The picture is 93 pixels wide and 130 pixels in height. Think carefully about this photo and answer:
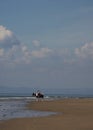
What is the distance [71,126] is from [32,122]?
3106mm

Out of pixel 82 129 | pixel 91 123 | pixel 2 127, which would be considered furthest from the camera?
pixel 91 123

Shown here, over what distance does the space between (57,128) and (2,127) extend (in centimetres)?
328

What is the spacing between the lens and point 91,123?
866 inches

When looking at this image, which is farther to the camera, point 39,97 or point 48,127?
point 39,97

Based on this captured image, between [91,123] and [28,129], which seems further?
[91,123]

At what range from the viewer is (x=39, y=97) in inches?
3071

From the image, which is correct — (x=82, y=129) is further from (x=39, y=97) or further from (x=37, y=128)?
(x=39, y=97)

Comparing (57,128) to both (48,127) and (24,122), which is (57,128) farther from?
(24,122)

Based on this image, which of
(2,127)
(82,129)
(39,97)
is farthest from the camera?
(39,97)

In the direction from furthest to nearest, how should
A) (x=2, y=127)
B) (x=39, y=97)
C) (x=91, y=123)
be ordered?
(x=39, y=97) < (x=91, y=123) < (x=2, y=127)

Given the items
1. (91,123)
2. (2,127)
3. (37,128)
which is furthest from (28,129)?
(91,123)

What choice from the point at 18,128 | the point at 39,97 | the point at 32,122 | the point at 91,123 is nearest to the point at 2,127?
the point at 18,128

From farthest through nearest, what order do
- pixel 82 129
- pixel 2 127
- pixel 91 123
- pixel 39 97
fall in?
pixel 39 97 → pixel 91 123 → pixel 2 127 → pixel 82 129

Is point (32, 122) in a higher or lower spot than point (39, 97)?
lower
